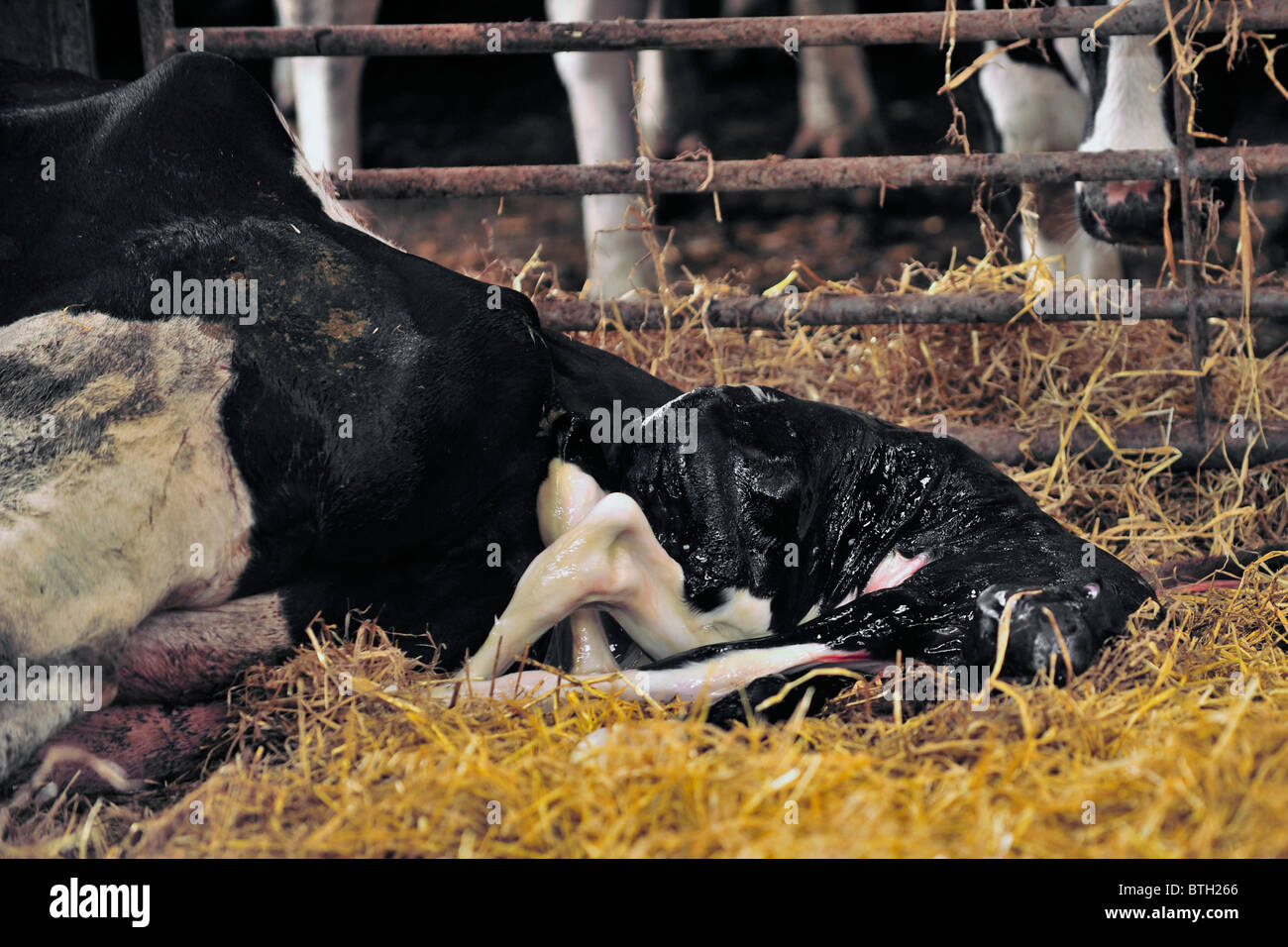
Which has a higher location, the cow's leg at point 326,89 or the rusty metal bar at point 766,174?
the cow's leg at point 326,89

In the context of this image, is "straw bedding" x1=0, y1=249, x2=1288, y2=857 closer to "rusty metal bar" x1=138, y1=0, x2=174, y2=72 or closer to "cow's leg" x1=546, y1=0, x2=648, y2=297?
"rusty metal bar" x1=138, y1=0, x2=174, y2=72

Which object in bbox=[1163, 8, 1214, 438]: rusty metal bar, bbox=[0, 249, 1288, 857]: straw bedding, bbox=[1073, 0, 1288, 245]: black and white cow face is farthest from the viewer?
bbox=[1073, 0, 1288, 245]: black and white cow face

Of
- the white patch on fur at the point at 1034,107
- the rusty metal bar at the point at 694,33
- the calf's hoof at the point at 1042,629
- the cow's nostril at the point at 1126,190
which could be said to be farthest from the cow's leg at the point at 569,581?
the white patch on fur at the point at 1034,107

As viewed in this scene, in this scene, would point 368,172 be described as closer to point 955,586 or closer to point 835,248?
point 955,586

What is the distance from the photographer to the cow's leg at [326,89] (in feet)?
13.2

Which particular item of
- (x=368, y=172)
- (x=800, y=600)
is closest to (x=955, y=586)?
(x=800, y=600)

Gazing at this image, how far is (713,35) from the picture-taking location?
304 cm

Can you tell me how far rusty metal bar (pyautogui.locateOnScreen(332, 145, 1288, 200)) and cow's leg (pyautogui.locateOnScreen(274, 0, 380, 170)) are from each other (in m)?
0.97

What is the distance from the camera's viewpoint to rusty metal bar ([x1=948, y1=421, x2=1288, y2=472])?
2994 millimetres

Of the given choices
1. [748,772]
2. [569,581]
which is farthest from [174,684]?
[748,772]

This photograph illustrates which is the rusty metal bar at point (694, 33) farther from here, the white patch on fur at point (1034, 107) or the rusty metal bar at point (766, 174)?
the white patch on fur at point (1034, 107)

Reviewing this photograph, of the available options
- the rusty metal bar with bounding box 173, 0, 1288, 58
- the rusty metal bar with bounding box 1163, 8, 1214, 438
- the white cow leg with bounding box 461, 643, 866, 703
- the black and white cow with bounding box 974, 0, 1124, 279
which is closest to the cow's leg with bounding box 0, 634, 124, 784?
the white cow leg with bounding box 461, 643, 866, 703

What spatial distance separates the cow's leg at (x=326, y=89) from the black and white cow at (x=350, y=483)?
6.02 feet

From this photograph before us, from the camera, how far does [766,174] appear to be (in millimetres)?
3078
